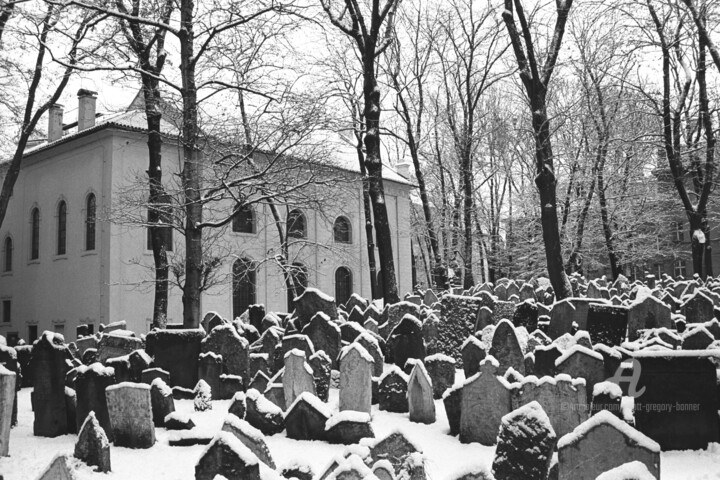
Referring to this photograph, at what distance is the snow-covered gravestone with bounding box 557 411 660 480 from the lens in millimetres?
3746

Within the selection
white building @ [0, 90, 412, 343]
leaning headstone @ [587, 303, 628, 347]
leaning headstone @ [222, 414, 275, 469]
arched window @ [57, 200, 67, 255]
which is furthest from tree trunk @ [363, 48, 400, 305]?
arched window @ [57, 200, 67, 255]

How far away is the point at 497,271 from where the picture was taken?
3578 cm

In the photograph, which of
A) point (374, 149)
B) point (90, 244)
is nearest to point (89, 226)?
point (90, 244)

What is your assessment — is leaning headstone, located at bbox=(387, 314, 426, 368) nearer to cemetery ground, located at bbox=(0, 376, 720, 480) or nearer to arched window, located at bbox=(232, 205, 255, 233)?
cemetery ground, located at bbox=(0, 376, 720, 480)

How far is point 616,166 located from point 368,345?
842 inches

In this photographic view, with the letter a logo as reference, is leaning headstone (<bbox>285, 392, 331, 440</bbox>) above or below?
below

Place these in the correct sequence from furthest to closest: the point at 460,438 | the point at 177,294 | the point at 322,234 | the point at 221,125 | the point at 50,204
A: the point at 322,234 < the point at 50,204 < the point at 177,294 < the point at 221,125 < the point at 460,438

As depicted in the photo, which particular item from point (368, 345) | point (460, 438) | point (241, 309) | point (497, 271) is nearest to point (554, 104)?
point (497, 271)

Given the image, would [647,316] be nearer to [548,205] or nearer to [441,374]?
[441,374]

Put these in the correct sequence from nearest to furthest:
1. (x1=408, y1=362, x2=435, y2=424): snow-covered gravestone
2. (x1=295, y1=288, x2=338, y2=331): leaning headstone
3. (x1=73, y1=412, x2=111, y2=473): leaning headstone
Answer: (x1=73, y1=412, x2=111, y2=473): leaning headstone
(x1=408, y1=362, x2=435, y2=424): snow-covered gravestone
(x1=295, y1=288, x2=338, y2=331): leaning headstone

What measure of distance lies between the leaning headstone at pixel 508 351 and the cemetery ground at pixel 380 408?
0.01 meters

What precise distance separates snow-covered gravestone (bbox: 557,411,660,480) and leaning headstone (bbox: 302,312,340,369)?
4552 millimetres

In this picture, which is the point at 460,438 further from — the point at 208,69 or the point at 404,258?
the point at 404,258

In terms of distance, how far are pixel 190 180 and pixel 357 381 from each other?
5.45m
